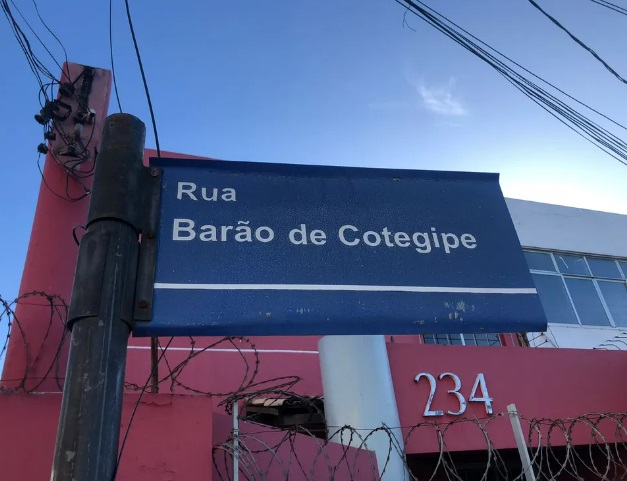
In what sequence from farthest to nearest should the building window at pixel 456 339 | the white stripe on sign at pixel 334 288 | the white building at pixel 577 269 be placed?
the white building at pixel 577 269 → the building window at pixel 456 339 → the white stripe on sign at pixel 334 288

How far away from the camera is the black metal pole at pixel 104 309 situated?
1128 millimetres

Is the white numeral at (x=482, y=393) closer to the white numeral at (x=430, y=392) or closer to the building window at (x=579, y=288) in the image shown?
the white numeral at (x=430, y=392)

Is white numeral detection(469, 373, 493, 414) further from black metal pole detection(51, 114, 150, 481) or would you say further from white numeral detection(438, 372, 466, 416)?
black metal pole detection(51, 114, 150, 481)

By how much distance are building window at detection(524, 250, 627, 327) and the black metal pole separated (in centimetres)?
955

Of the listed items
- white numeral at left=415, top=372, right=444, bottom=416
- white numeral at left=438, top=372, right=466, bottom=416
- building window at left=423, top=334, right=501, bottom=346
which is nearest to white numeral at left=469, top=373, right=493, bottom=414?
white numeral at left=438, top=372, right=466, bottom=416

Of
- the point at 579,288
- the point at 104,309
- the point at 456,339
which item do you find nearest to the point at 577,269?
the point at 579,288

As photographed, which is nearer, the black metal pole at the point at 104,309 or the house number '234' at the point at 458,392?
the black metal pole at the point at 104,309

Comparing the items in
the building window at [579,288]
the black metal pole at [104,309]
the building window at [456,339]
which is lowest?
the black metal pole at [104,309]

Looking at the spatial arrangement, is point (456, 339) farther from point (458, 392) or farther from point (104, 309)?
point (104, 309)

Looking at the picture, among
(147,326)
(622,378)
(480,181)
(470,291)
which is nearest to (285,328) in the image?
(147,326)

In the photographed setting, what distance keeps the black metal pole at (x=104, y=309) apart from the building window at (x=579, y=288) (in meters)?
9.55

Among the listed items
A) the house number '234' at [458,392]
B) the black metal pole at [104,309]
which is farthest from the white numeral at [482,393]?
the black metal pole at [104,309]

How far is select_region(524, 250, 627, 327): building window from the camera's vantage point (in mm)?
10352

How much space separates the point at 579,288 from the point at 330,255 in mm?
10495
